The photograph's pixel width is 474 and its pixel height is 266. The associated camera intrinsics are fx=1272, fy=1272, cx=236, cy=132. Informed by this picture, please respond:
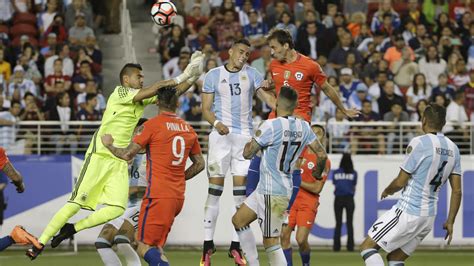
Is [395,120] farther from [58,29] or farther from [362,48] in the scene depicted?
[58,29]

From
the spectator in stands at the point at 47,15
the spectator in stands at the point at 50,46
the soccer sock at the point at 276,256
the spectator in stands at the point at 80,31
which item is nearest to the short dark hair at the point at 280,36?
the soccer sock at the point at 276,256

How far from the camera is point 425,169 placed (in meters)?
13.9

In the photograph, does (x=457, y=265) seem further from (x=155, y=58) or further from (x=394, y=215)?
(x=155, y=58)

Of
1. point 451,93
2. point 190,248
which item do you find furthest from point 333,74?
point 190,248

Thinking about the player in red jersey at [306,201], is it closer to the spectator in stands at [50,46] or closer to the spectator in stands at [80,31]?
the spectator in stands at [50,46]

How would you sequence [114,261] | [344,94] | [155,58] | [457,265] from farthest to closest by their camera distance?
[155,58] → [344,94] → [457,265] → [114,261]

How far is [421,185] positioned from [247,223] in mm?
2214

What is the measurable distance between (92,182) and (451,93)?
1234cm

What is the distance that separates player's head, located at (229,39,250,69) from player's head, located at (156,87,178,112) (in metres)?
2.02

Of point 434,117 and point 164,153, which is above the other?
point 434,117

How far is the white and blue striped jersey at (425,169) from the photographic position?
13.9 metres

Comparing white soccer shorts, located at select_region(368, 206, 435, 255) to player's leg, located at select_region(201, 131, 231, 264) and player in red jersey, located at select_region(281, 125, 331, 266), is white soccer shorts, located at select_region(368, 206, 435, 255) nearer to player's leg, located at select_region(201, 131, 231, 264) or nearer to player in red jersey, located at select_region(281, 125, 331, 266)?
player's leg, located at select_region(201, 131, 231, 264)

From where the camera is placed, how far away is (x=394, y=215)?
14.1m

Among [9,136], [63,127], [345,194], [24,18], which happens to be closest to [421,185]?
[345,194]
